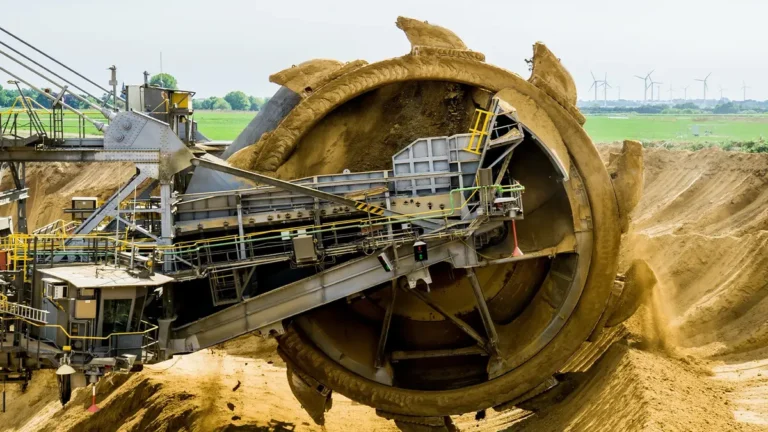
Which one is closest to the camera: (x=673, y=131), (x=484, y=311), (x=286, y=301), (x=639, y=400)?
(x=639, y=400)

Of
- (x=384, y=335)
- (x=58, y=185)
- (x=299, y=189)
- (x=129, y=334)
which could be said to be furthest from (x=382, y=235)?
(x=58, y=185)

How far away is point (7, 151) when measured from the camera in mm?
18469

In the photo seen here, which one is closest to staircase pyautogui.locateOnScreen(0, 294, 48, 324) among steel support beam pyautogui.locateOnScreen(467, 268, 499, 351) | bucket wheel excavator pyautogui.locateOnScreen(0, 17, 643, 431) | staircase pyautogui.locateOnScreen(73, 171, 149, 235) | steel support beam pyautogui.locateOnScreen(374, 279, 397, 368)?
bucket wheel excavator pyautogui.locateOnScreen(0, 17, 643, 431)

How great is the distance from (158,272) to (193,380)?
754 centimetres

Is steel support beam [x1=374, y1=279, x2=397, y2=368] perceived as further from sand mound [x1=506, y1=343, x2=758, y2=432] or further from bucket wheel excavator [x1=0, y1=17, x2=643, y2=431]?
sand mound [x1=506, y1=343, x2=758, y2=432]

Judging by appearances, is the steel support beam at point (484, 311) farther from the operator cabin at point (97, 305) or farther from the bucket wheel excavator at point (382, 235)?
the operator cabin at point (97, 305)

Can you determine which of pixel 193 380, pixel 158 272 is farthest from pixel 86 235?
pixel 193 380

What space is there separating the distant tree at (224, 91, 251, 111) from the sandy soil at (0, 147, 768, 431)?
95557 mm

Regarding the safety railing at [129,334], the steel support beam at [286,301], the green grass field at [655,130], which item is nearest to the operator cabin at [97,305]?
the safety railing at [129,334]

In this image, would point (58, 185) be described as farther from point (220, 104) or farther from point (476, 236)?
point (220, 104)

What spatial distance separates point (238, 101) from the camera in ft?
409

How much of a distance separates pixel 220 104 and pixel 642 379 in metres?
108

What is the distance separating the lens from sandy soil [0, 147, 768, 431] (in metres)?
17.4

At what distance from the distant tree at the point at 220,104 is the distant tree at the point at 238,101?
90cm
